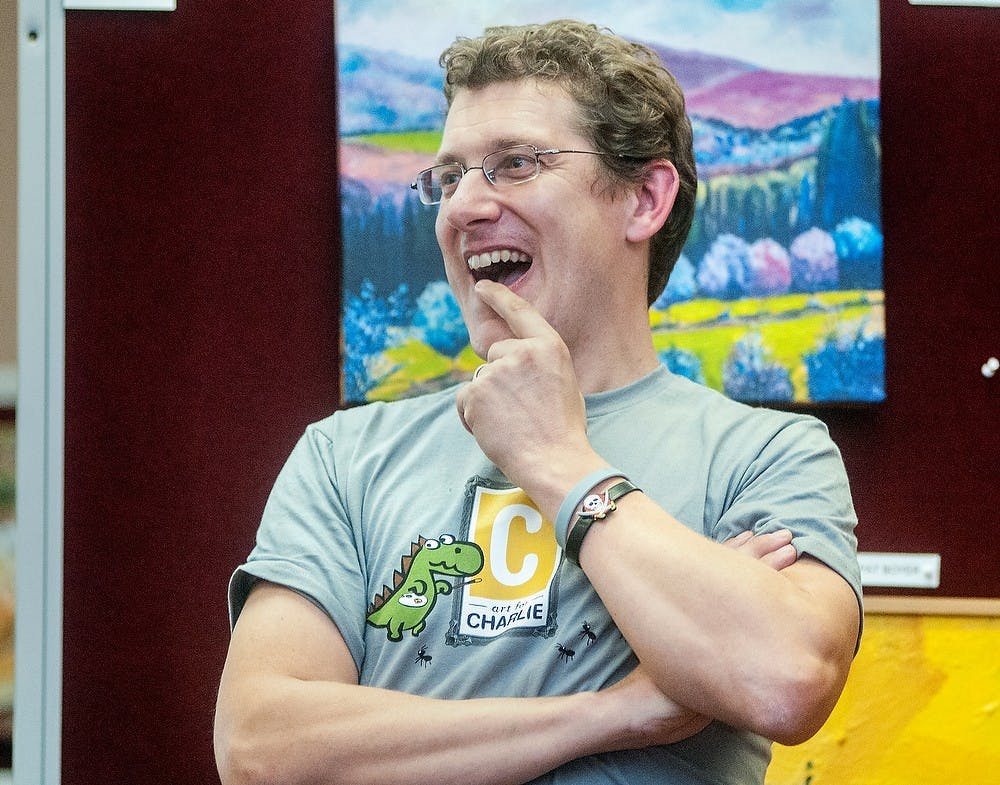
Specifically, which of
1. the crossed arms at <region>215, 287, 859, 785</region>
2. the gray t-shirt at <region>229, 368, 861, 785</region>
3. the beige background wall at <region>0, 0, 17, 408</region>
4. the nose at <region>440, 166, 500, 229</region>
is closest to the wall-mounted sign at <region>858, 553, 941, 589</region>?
the gray t-shirt at <region>229, 368, 861, 785</region>

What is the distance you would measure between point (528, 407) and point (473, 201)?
30cm

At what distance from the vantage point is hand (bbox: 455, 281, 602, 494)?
1213 mm

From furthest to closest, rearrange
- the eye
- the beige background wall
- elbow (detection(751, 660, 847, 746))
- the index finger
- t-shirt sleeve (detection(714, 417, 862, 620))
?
the beige background wall, the eye, the index finger, t-shirt sleeve (detection(714, 417, 862, 620)), elbow (detection(751, 660, 847, 746))

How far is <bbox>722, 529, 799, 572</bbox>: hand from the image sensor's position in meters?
1.14

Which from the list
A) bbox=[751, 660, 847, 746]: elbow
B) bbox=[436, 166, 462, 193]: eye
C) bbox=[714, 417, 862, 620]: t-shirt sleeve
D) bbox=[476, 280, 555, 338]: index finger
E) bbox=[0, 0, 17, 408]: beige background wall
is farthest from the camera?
bbox=[0, 0, 17, 408]: beige background wall

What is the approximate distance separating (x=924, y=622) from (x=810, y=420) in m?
0.64

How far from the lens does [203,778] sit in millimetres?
1757

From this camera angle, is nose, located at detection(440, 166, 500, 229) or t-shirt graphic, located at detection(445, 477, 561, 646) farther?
nose, located at detection(440, 166, 500, 229)

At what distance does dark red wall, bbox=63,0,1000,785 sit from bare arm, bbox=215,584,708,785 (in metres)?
0.67

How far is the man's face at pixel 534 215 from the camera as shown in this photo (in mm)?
1385

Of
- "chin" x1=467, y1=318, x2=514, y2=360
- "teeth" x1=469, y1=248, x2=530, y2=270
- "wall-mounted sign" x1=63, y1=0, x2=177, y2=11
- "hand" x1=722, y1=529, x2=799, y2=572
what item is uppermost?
"wall-mounted sign" x1=63, y1=0, x2=177, y2=11

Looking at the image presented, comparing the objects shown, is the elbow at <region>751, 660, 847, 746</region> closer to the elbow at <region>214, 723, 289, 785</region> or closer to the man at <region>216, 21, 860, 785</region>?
the man at <region>216, 21, 860, 785</region>

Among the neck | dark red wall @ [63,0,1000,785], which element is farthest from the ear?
dark red wall @ [63,0,1000,785]

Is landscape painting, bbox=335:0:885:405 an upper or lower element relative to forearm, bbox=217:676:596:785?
upper
